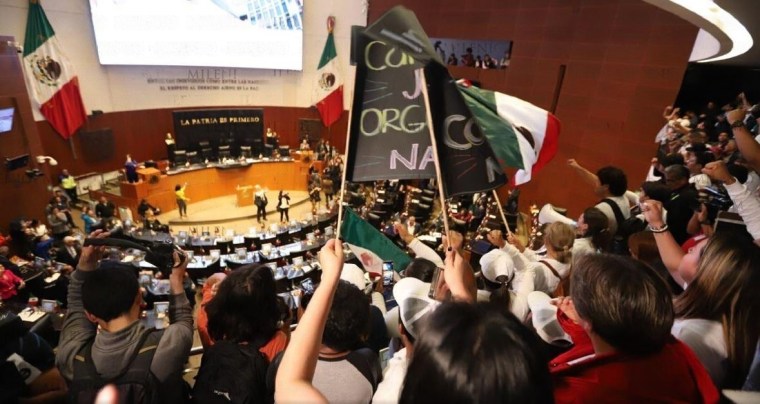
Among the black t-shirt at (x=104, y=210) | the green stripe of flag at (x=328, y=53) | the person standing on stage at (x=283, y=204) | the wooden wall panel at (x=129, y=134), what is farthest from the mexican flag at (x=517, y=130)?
the green stripe of flag at (x=328, y=53)

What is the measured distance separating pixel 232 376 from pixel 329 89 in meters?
16.3

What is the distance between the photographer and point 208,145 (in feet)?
49.9

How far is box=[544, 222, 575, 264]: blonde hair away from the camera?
10.0 feet

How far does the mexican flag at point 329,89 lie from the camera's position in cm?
1681

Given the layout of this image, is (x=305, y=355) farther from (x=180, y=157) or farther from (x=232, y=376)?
(x=180, y=157)

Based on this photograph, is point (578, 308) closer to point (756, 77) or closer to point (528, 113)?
point (528, 113)

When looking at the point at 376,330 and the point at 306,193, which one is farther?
the point at 306,193

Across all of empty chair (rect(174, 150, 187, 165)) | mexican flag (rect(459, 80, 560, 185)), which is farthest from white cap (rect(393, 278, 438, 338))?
empty chair (rect(174, 150, 187, 165))

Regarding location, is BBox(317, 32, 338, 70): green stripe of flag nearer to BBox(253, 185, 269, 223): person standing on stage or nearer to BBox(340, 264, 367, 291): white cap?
BBox(253, 185, 269, 223): person standing on stage

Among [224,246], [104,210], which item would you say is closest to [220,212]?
[104,210]

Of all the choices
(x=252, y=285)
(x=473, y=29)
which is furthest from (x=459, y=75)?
(x=252, y=285)

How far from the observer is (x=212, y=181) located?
562 inches

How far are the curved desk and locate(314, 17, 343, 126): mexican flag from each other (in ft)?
9.82

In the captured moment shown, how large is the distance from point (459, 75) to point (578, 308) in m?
13.4
